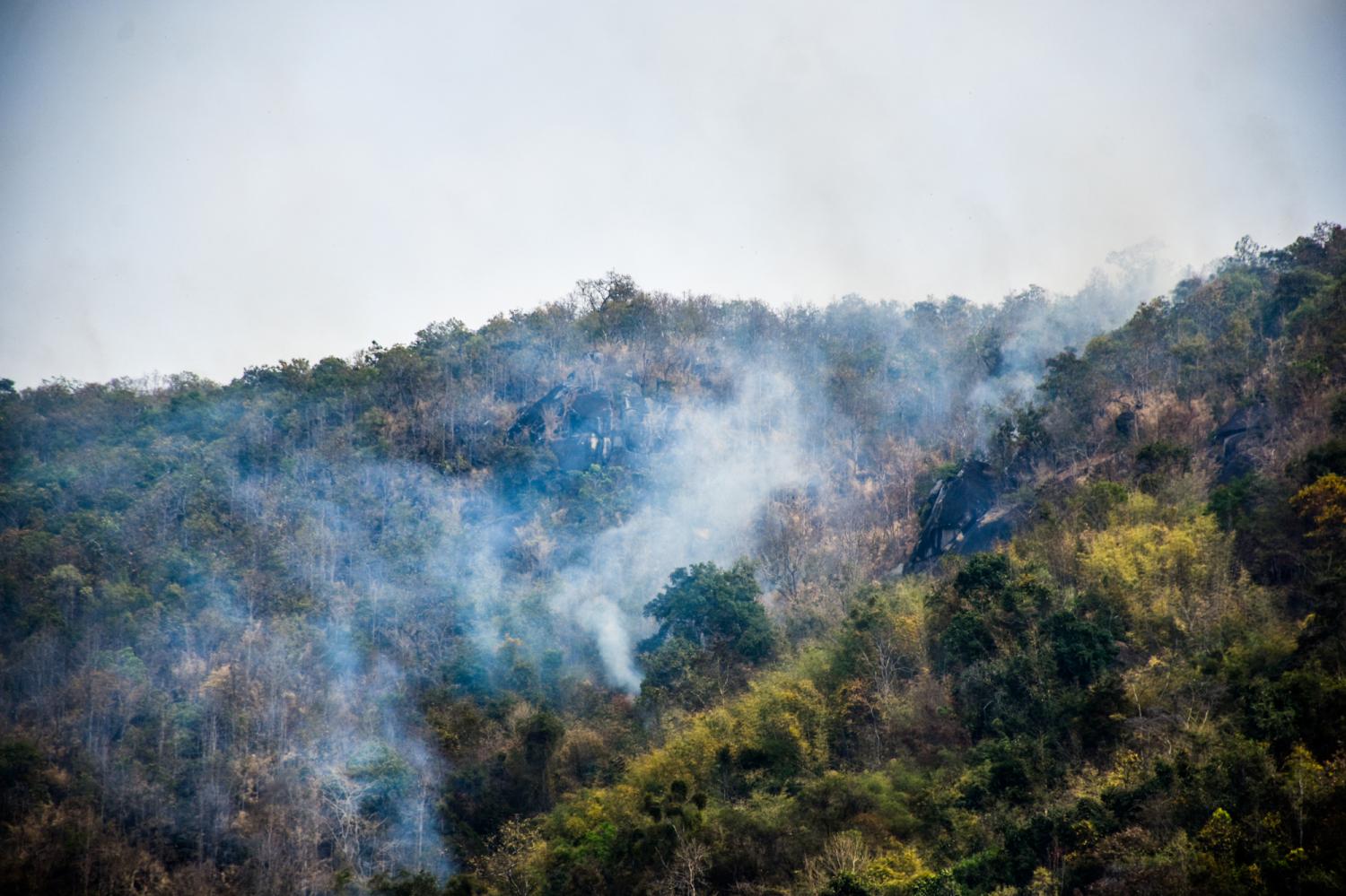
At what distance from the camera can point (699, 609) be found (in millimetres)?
47188

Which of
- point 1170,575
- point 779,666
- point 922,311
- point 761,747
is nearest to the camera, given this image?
point 1170,575

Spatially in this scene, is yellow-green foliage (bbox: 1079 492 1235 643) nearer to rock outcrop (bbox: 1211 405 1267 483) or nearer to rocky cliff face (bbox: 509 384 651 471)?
rock outcrop (bbox: 1211 405 1267 483)

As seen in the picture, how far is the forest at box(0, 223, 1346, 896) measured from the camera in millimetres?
28578

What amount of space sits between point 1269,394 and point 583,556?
34938 millimetres

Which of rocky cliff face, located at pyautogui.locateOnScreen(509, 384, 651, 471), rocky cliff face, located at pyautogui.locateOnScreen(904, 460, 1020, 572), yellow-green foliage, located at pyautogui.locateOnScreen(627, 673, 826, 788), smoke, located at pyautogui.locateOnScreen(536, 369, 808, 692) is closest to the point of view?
yellow-green foliage, located at pyautogui.locateOnScreen(627, 673, 826, 788)

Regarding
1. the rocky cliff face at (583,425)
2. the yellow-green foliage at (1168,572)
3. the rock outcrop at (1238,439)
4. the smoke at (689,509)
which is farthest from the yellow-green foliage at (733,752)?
the rocky cliff face at (583,425)

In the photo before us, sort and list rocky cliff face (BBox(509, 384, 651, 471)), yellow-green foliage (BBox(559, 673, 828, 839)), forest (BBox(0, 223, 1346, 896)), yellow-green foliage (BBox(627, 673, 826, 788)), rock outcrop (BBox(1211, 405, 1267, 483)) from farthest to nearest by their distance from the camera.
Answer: rocky cliff face (BBox(509, 384, 651, 471)) < rock outcrop (BBox(1211, 405, 1267, 483)) < yellow-green foliage (BBox(627, 673, 826, 788)) < yellow-green foliage (BBox(559, 673, 828, 839)) < forest (BBox(0, 223, 1346, 896))

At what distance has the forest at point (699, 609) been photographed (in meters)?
28.6

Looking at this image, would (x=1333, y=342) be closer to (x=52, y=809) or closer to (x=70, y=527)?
(x=52, y=809)

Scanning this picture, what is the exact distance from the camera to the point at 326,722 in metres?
45.0

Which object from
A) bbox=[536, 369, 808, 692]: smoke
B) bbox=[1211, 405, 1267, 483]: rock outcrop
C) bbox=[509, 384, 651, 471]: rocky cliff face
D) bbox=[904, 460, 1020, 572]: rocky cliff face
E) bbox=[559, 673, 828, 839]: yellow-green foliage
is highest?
bbox=[509, 384, 651, 471]: rocky cliff face

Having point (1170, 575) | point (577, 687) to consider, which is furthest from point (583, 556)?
point (1170, 575)

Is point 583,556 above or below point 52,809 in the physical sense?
above

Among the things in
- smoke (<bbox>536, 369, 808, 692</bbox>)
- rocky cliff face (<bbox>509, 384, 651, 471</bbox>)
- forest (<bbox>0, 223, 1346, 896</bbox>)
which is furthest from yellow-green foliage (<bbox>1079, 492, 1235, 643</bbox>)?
rocky cliff face (<bbox>509, 384, 651, 471</bbox>)
